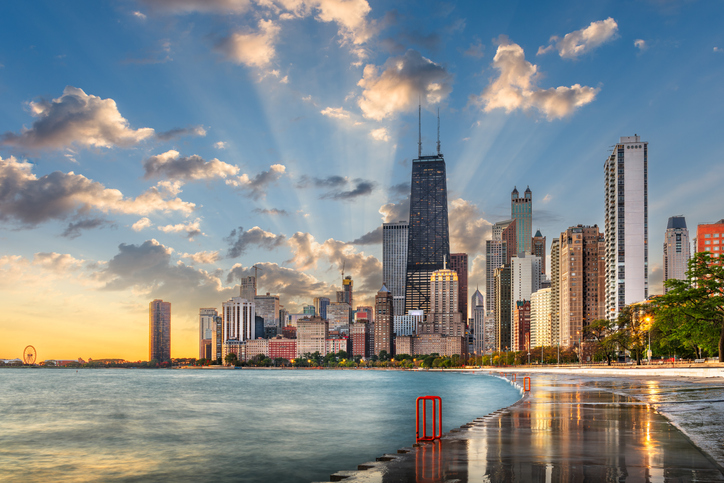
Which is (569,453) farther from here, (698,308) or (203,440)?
(698,308)

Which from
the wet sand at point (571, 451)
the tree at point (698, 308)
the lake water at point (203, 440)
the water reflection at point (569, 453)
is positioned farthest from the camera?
the tree at point (698, 308)

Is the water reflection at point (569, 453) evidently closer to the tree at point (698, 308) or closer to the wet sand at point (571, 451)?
the wet sand at point (571, 451)

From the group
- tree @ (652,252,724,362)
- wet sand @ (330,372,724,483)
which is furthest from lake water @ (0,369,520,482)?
tree @ (652,252,724,362)

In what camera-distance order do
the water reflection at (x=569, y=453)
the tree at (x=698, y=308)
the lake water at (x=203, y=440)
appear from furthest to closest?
the tree at (x=698, y=308), the lake water at (x=203, y=440), the water reflection at (x=569, y=453)

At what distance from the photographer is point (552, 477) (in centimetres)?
1268

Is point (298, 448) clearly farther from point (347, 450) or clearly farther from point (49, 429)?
point (49, 429)

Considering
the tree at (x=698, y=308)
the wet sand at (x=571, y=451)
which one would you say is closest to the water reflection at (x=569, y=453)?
the wet sand at (x=571, y=451)

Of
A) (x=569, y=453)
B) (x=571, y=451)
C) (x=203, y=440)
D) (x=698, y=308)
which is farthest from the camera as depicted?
(x=698, y=308)

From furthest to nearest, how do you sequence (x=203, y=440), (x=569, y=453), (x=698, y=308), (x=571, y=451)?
(x=698, y=308)
(x=203, y=440)
(x=571, y=451)
(x=569, y=453)

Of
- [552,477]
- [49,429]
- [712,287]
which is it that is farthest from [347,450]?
[712,287]

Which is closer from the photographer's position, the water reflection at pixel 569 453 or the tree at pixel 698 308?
the water reflection at pixel 569 453

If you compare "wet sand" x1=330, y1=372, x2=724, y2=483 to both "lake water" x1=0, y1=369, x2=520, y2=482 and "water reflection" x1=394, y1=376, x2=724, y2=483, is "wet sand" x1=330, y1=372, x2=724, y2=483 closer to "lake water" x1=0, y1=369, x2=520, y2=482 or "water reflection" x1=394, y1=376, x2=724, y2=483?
"water reflection" x1=394, y1=376, x2=724, y2=483

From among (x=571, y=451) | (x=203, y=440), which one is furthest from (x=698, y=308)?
(x=571, y=451)

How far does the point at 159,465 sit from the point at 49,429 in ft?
106
